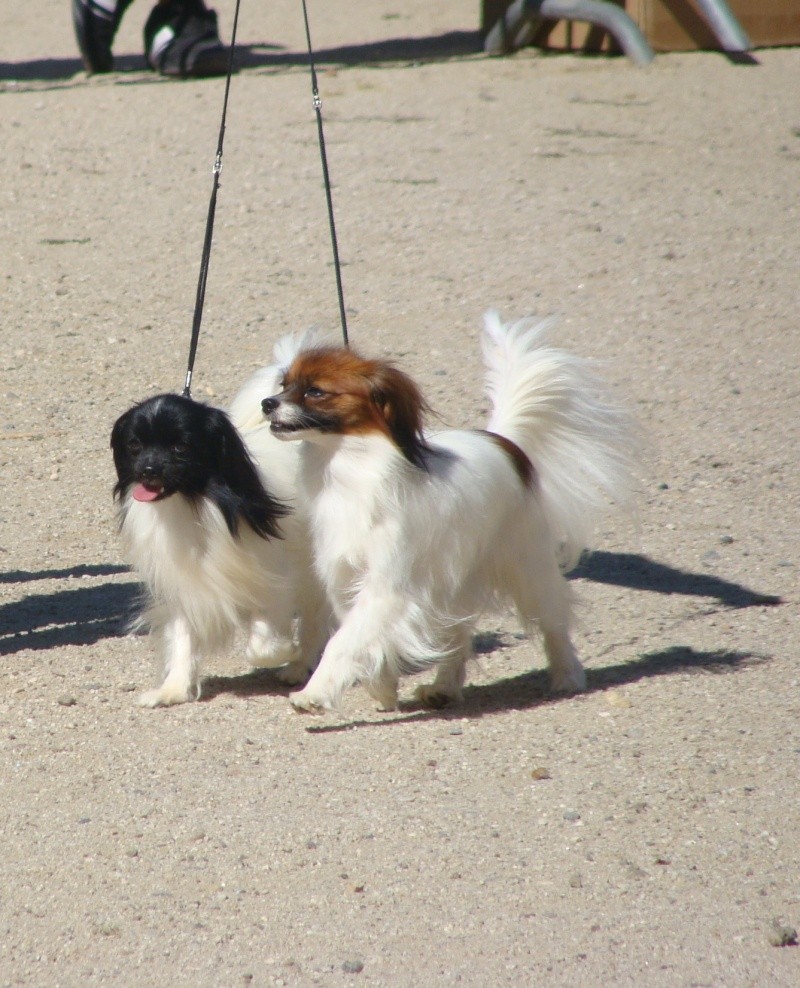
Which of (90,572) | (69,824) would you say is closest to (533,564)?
(69,824)

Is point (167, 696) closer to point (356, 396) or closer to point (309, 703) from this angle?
point (309, 703)

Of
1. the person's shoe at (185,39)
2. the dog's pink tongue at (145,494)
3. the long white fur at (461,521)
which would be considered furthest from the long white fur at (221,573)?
the person's shoe at (185,39)

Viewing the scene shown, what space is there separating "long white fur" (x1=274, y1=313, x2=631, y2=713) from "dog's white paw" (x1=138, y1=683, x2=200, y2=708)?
0.54 m

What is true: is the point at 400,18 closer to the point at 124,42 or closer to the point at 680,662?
the point at 124,42

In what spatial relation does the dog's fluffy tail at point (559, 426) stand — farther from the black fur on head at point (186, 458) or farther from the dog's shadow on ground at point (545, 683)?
the black fur on head at point (186, 458)

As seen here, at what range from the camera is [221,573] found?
4.73 meters

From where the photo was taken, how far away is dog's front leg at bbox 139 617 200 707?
15.9ft

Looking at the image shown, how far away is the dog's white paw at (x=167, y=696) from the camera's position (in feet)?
15.9

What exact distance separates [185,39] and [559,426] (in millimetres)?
9858

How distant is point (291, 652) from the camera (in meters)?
4.99

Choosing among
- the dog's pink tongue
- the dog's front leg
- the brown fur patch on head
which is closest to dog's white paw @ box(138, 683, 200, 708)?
the dog's front leg

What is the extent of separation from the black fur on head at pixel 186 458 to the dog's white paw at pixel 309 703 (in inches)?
22.7

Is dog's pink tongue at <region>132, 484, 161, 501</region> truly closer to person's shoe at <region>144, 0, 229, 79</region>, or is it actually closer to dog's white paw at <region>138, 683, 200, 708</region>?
dog's white paw at <region>138, 683, 200, 708</region>

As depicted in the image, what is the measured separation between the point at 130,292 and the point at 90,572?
13.0ft
